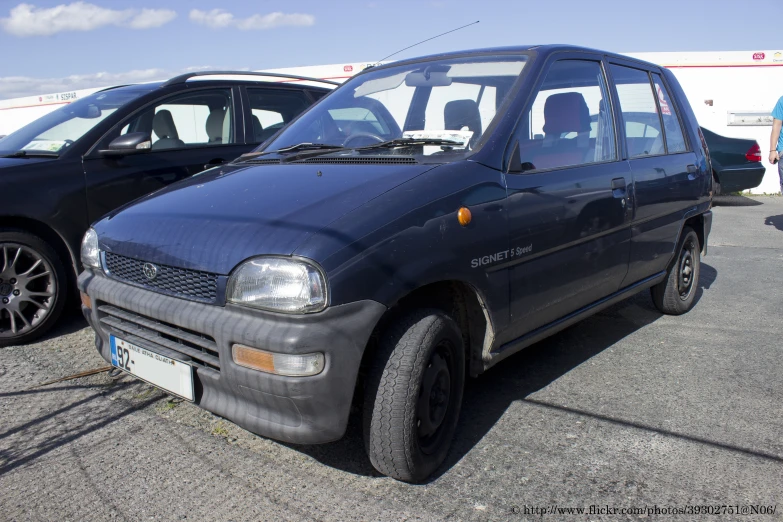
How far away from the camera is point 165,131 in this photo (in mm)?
4949

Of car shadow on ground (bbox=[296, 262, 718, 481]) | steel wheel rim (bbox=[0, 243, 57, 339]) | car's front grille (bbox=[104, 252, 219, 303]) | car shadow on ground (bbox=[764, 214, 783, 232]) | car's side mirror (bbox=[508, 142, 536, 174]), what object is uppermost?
car's side mirror (bbox=[508, 142, 536, 174])

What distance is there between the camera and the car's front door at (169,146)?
446 cm

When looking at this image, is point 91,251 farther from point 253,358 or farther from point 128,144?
point 128,144

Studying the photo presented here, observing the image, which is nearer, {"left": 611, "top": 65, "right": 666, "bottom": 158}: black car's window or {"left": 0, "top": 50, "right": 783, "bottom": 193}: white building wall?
{"left": 611, "top": 65, "right": 666, "bottom": 158}: black car's window

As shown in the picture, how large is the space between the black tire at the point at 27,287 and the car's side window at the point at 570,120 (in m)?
3.01

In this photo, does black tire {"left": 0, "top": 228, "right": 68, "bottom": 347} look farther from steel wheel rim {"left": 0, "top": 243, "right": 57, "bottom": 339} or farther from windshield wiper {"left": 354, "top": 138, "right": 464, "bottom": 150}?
windshield wiper {"left": 354, "top": 138, "right": 464, "bottom": 150}

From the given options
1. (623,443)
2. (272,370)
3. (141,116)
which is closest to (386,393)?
(272,370)

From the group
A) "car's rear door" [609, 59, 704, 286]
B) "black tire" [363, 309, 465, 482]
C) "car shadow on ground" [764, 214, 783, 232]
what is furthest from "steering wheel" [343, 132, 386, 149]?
"car shadow on ground" [764, 214, 783, 232]

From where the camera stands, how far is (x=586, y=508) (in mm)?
2426

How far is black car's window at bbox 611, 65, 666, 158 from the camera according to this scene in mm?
4012

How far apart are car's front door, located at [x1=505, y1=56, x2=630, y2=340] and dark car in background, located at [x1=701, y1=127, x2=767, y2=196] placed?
818cm

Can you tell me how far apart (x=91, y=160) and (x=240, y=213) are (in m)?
2.39

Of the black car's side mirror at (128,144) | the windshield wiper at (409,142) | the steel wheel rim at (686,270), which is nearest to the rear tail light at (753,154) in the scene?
the steel wheel rim at (686,270)

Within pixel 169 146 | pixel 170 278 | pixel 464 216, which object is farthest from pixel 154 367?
pixel 169 146
